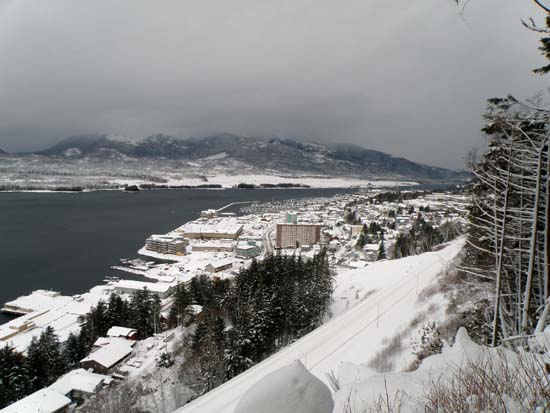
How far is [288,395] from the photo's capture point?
0.91 metres

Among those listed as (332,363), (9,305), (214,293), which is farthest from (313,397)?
(9,305)

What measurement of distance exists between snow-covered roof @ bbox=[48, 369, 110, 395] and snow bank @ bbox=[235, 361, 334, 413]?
8.67m

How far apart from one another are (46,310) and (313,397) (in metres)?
16.0

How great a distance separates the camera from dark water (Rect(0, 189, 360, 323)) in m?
17.4

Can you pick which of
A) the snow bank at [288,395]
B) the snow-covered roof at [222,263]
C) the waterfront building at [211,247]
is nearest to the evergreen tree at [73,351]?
the snow-covered roof at [222,263]

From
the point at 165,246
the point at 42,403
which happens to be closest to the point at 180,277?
the point at 165,246

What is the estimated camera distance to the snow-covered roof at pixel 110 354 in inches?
349

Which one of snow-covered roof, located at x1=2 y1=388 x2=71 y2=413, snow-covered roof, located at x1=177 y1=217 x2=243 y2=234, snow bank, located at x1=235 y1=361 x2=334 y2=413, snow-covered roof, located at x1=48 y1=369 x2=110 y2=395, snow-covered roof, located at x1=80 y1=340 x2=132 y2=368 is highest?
snow bank, located at x1=235 y1=361 x2=334 y2=413

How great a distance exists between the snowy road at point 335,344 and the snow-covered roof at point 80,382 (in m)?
4.57

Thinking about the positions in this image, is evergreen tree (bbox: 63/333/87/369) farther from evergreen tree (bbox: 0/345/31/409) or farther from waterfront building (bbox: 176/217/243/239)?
waterfront building (bbox: 176/217/243/239)

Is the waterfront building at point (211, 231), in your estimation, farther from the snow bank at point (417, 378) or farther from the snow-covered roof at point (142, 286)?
the snow bank at point (417, 378)

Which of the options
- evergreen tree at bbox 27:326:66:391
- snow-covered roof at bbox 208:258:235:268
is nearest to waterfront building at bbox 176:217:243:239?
snow-covered roof at bbox 208:258:235:268

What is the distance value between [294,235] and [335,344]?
20500mm

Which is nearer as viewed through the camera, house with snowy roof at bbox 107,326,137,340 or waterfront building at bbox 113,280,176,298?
house with snowy roof at bbox 107,326,137,340
